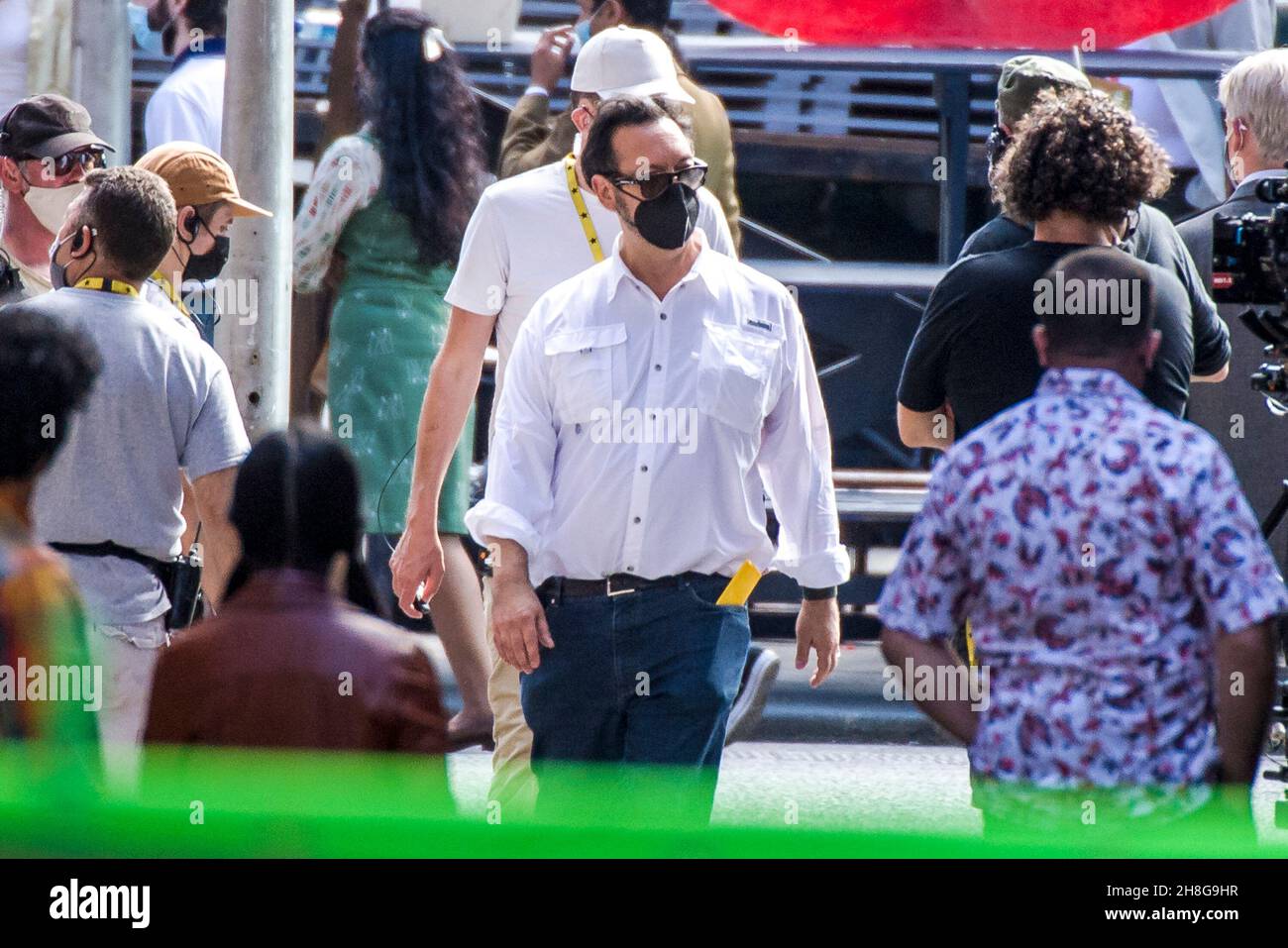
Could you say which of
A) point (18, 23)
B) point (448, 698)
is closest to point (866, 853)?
point (448, 698)

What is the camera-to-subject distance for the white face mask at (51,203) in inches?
220

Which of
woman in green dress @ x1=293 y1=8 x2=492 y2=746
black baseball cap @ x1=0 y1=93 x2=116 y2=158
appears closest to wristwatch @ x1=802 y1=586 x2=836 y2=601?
woman in green dress @ x1=293 y1=8 x2=492 y2=746

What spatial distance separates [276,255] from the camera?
6305 millimetres

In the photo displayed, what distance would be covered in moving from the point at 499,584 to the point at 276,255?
7.65ft

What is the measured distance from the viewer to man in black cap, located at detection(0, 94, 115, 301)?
561 cm

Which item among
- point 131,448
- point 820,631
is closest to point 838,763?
point 820,631

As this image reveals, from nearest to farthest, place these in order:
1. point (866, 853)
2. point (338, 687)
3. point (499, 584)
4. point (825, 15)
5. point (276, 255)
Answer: point (338, 687), point (866, 853), point (499, 584), point (276, 255), point (825, 15)

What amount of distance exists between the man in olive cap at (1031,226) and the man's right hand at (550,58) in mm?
2137

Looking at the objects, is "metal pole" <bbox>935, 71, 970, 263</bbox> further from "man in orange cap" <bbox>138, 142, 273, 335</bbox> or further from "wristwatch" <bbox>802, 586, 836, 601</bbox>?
"wristwatch" <bbox>802, 586, 836, 601</bbox>

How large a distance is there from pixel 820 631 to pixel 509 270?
1116mm

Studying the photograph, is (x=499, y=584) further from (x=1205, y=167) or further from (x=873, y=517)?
(x=1205, y=167)

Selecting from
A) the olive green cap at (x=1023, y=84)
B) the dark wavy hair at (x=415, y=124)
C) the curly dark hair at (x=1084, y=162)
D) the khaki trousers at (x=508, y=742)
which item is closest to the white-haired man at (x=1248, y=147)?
the olive green cap at (x=1023, y=84)

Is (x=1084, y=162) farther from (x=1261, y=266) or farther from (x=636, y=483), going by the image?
(x=636, y=483)

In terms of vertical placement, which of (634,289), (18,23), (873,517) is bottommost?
(873,517)
